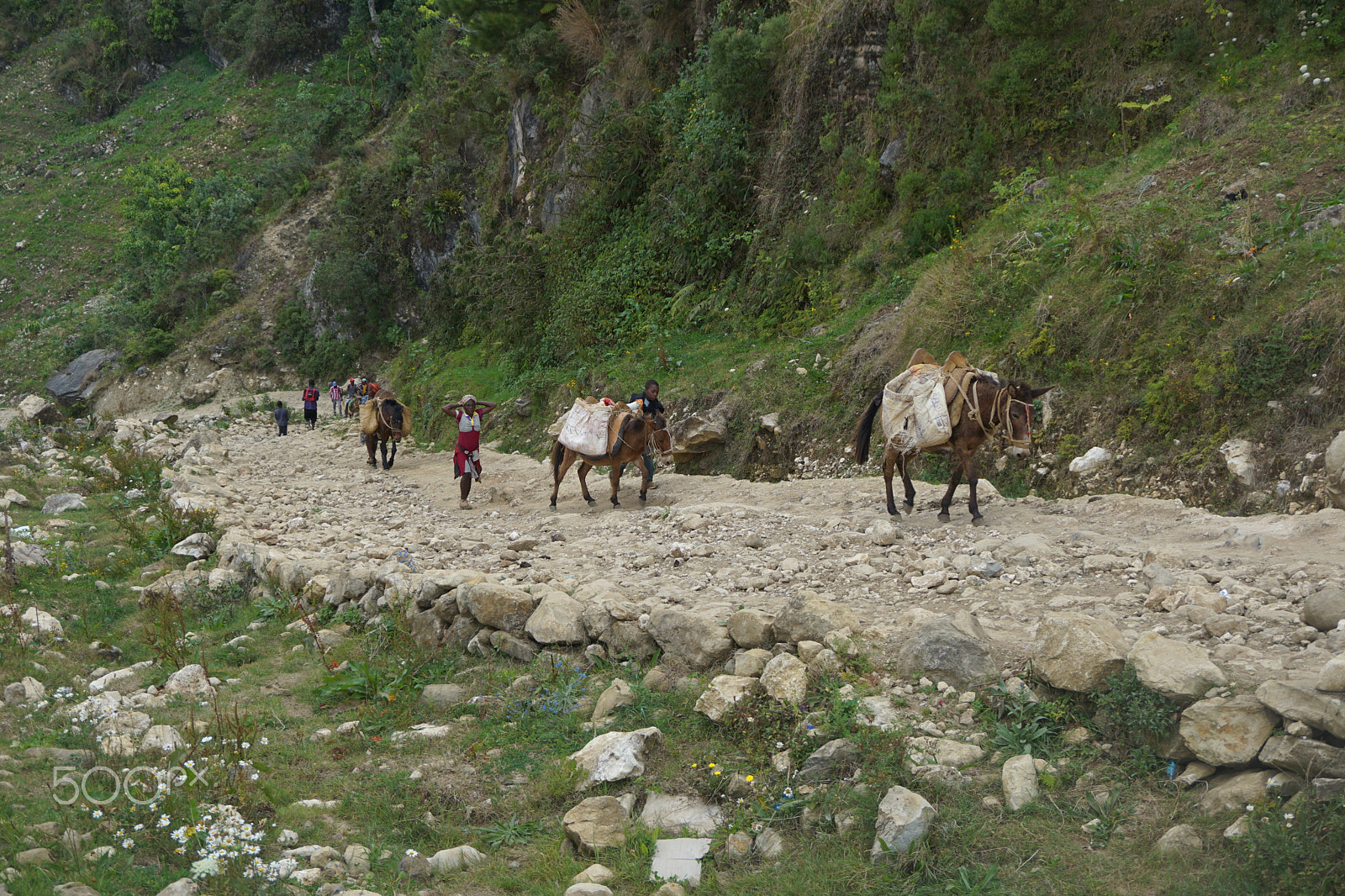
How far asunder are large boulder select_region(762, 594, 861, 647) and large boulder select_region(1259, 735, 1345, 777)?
2330 mm

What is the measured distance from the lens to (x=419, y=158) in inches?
1235

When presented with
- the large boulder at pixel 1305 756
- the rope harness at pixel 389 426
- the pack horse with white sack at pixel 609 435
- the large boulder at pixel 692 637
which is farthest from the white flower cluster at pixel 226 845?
the rope harness at pixel 389 426

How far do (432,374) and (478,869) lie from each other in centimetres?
2237

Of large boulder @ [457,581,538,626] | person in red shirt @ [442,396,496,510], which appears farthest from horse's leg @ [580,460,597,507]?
large boulder @ [457,581,538,626]

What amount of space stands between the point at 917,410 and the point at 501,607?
16.1ft

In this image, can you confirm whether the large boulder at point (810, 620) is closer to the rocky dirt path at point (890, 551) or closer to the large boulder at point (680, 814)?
the rocky dirt path at point (890, 551)

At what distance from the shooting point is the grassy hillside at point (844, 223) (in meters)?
9.12

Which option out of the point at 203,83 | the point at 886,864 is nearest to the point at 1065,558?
the point at 886,864

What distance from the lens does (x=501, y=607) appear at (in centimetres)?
651

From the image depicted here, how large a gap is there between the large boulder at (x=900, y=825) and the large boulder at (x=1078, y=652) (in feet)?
3.57

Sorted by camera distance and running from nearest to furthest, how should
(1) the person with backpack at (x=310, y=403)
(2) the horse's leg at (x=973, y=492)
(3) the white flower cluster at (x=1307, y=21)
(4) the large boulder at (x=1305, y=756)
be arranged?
(4) the large boulder at (x=1305, y=756)
(2) the horse's leg at (x=973, y=492)
(3) the white flower cluster at (x=1307, y=21)
(1) the person with backpack at (x=310, y=403)

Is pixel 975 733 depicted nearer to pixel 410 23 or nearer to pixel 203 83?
pixel 410 23

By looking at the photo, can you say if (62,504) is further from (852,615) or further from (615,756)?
(852,615)

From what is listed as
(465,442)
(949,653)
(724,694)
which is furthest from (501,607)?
(465,442)
